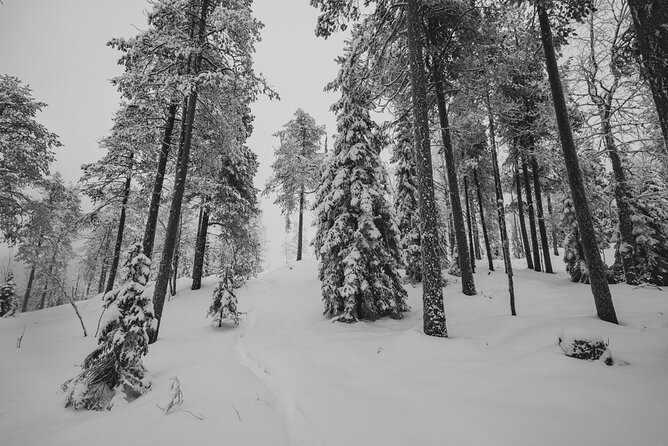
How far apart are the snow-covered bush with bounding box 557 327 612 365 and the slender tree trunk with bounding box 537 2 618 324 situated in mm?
3122

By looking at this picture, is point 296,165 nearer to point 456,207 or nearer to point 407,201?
point 407,201

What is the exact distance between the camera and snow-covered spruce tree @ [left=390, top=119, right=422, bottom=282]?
14844 millimetres

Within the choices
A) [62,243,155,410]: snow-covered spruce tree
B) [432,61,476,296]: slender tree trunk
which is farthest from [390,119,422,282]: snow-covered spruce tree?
[62,243,155,410]: snow-covered spruce tree

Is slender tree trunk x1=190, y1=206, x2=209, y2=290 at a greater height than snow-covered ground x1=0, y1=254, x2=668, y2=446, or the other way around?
slender tree trunk x1=190, y1=206, x2=209, y2=290

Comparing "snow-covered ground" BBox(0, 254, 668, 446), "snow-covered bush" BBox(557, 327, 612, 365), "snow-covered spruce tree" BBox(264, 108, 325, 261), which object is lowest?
"snow-covered ground" BBox(0, 254, 668, 446)

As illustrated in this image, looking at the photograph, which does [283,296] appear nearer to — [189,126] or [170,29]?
[189,126]

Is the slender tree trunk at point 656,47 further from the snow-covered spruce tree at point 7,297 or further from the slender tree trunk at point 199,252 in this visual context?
the snow-covered spruce tree at point 7,297

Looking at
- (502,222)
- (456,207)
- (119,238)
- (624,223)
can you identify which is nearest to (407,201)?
(456,207)

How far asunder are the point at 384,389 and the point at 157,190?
12365 millimetres

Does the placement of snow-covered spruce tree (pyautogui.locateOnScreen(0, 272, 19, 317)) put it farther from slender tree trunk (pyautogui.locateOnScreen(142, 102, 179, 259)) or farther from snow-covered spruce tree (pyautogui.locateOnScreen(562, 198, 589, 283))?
snow-covered spruce tree (pyautogui.locateOnScreen(562, 198, 589, 283))

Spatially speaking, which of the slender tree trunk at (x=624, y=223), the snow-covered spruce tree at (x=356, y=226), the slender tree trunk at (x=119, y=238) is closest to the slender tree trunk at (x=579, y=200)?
the snow-covered spruce tree at (x=356, y=226)

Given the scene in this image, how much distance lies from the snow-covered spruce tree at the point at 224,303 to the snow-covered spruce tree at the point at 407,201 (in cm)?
878

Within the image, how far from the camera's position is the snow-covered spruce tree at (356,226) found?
31.4ft

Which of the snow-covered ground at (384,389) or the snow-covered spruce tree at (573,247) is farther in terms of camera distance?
the snow-covered spruce tree at (573,247)
